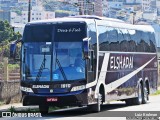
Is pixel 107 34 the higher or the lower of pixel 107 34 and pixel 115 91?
the higher

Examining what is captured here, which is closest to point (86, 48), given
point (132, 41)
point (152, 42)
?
point (132, 41)

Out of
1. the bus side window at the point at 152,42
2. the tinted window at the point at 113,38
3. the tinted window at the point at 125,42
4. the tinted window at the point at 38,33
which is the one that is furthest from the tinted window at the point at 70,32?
the bus side window at the point at 152,42

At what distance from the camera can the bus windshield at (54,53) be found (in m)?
21.1

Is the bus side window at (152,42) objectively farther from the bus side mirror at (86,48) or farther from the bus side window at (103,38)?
the bus side mirror at (86,48)

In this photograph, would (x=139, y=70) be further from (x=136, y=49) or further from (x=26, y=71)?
(x=26, y=71)

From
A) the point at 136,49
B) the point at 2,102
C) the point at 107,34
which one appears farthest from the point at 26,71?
the point at 136,49

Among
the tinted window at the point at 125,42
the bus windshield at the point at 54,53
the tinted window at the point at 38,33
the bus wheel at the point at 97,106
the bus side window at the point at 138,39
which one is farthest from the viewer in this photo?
the bus side window at the point at 138,39

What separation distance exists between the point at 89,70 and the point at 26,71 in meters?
2.21

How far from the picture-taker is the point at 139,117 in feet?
62.4

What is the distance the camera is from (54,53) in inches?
833

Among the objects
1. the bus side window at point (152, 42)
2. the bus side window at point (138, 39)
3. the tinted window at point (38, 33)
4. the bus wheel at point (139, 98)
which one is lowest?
the bus wheel at point (139, 98)


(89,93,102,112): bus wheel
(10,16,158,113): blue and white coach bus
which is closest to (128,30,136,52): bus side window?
(10,16,158,113): blue and white coach bus

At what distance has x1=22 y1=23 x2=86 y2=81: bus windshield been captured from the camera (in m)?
21.1

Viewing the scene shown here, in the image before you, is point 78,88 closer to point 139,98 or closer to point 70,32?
point 70,32
